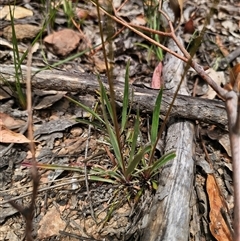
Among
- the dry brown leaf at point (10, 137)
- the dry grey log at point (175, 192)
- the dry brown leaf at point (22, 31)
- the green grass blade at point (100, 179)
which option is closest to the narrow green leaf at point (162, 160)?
the dry grey log at point (175, 192)

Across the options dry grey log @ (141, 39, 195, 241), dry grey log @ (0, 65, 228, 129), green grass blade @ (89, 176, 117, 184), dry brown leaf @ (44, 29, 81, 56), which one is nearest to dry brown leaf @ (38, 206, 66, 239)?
green grass blade @ (89, 176, 117, 184)

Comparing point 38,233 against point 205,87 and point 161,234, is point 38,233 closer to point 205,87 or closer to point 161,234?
point 161,234

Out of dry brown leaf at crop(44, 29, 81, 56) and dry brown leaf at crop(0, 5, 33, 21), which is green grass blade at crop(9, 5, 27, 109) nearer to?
dry brown leaf at crop(44, 29, 81, 56)

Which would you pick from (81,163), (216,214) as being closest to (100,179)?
(81,163)

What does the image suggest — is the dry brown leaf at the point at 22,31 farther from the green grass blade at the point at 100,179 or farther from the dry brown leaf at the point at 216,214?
the dry brown leaf at the point at 216,214

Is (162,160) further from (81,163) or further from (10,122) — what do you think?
(10,122)

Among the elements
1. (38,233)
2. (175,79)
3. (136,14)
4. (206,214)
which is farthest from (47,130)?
(136,14)
